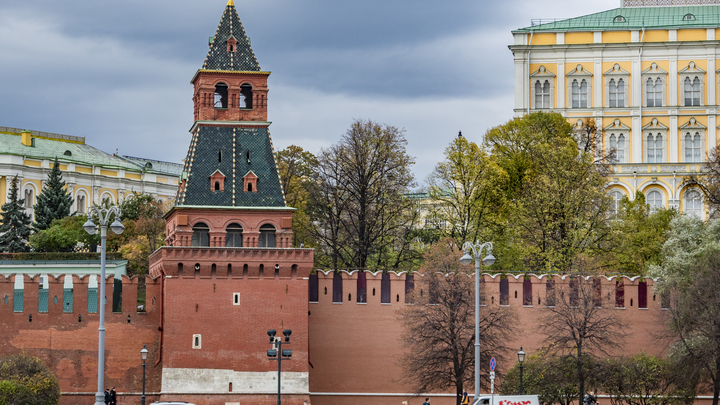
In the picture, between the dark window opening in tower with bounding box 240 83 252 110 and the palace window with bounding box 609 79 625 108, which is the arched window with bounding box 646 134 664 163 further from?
the dark window opening in tower with bounding box 240 83 252 110

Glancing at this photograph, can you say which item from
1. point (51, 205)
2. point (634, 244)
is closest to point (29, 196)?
point (51, 205)

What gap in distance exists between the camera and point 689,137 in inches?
3610

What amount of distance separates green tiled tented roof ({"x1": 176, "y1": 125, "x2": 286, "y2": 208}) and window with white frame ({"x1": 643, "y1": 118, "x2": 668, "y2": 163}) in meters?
46.9

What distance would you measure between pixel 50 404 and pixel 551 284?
24.1 metres

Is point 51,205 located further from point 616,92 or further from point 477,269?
point 477,269

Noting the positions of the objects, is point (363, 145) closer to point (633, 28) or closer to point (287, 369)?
point (287, 369)

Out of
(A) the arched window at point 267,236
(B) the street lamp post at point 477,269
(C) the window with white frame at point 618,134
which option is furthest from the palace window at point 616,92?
(B) the street lamp post at point 477,269

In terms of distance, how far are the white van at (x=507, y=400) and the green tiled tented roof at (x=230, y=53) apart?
19793 mm

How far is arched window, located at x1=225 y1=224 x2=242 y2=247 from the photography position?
5169cm

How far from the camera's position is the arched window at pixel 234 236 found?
170 feet

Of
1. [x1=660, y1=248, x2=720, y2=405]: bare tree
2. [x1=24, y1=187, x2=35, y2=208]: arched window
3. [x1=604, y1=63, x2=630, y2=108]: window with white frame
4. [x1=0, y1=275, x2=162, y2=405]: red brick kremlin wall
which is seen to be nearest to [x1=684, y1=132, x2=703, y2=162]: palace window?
[x1=604, y1=63, x2=630, y2=108]: window with white frame

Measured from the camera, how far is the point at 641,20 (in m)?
95.1

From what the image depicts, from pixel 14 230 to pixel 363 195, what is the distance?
2991 cm

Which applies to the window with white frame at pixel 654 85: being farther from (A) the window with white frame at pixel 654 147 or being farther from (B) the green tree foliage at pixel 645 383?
(B) the green tree foliage at pixel 645 383
